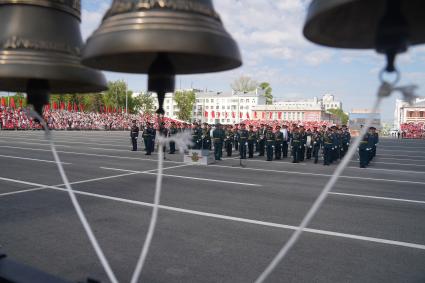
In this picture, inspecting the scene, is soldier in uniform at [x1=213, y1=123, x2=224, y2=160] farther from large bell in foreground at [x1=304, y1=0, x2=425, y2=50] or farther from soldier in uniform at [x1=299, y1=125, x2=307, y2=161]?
large bell in foreground at [x1=304, y1=0, x2=425, y2=50]

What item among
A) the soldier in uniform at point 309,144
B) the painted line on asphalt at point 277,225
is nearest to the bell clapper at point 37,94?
the painted line on asphalt at point 277,225

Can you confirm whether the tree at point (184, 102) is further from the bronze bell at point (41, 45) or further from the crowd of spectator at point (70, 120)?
the bronze bell at point (41, 45)

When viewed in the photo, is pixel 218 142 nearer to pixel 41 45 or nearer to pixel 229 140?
pixel 229 140

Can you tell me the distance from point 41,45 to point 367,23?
59.4 inches

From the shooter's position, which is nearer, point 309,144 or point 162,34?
point 162,34

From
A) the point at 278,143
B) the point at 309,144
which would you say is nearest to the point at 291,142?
the point at 278,143

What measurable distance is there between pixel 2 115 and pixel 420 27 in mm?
42717

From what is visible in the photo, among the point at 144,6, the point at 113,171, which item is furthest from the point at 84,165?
the point at 144,6

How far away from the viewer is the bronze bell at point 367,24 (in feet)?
3.52

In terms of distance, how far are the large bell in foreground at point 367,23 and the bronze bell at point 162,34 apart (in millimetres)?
372

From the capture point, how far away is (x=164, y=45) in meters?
1.30

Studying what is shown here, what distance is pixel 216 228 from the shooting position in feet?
17.8

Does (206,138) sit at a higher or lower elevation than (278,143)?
higher

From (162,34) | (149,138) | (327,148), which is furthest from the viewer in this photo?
(149,138)
